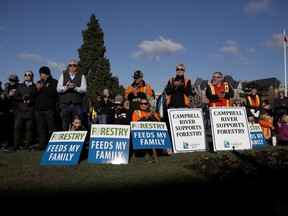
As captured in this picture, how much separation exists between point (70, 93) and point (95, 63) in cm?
3713

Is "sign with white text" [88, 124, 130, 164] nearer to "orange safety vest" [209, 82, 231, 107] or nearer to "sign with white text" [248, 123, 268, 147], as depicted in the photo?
"orange safety vest" [209, 82, 231, 107]

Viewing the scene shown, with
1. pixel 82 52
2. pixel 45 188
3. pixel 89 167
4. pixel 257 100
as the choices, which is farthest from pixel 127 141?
pixel 82 52

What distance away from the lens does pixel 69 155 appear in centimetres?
605

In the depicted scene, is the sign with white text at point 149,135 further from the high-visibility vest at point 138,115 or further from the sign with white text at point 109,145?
the high-visibility vest at point 138,115

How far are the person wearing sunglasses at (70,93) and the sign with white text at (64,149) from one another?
1047mm

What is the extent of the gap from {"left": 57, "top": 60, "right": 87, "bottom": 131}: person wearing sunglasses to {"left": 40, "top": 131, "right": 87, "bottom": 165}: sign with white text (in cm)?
105

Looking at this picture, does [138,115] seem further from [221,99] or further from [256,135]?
[256,135]

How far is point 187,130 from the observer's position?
24.0 feet

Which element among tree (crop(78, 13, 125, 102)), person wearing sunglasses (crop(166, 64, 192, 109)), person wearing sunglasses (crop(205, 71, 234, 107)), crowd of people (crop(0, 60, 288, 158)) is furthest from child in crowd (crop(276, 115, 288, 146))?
tree (crop(78, 13, 125, 102))

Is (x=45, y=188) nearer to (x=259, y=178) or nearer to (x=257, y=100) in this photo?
(x=259, y=178)

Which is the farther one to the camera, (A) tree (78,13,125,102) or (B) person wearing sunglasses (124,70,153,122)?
(A) tree (78,13,125,102)

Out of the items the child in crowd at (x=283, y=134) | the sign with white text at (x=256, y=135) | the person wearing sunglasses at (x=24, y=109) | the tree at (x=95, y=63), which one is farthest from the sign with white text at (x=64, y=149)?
the tree at (x=95, y=63)

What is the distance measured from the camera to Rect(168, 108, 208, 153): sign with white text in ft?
23.5

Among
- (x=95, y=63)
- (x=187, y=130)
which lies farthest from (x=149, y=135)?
(x=95, y=63)
